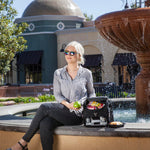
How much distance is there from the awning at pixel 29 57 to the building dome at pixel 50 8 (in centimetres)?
402

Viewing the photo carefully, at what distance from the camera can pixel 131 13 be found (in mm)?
5715

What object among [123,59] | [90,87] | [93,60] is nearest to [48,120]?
[90,87]

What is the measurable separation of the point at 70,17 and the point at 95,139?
26.3 metres

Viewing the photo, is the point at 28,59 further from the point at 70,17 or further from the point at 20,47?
the point at 20,47

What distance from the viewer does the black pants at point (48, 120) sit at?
13.5ft

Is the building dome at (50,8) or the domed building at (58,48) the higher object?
the building dome at (50,8)

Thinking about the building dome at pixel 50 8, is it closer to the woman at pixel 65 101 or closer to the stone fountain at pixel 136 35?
the stone fountain at pixel 136 35

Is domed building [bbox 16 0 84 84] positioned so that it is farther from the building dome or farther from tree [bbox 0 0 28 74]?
tree [bbox 0 0 28 74]

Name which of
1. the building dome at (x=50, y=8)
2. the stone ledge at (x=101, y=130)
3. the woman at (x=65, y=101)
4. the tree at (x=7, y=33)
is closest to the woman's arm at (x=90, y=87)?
the woman at (x=65, y=101)

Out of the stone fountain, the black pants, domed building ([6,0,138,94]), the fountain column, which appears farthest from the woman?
domed building ([6,0,138,94])

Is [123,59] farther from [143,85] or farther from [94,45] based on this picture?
[143,85]

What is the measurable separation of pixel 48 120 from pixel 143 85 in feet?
9.82

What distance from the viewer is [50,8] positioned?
98.9ft

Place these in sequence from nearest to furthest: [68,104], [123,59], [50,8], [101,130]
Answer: [101,130]
[68,104]
[123,59]
[50,8]
